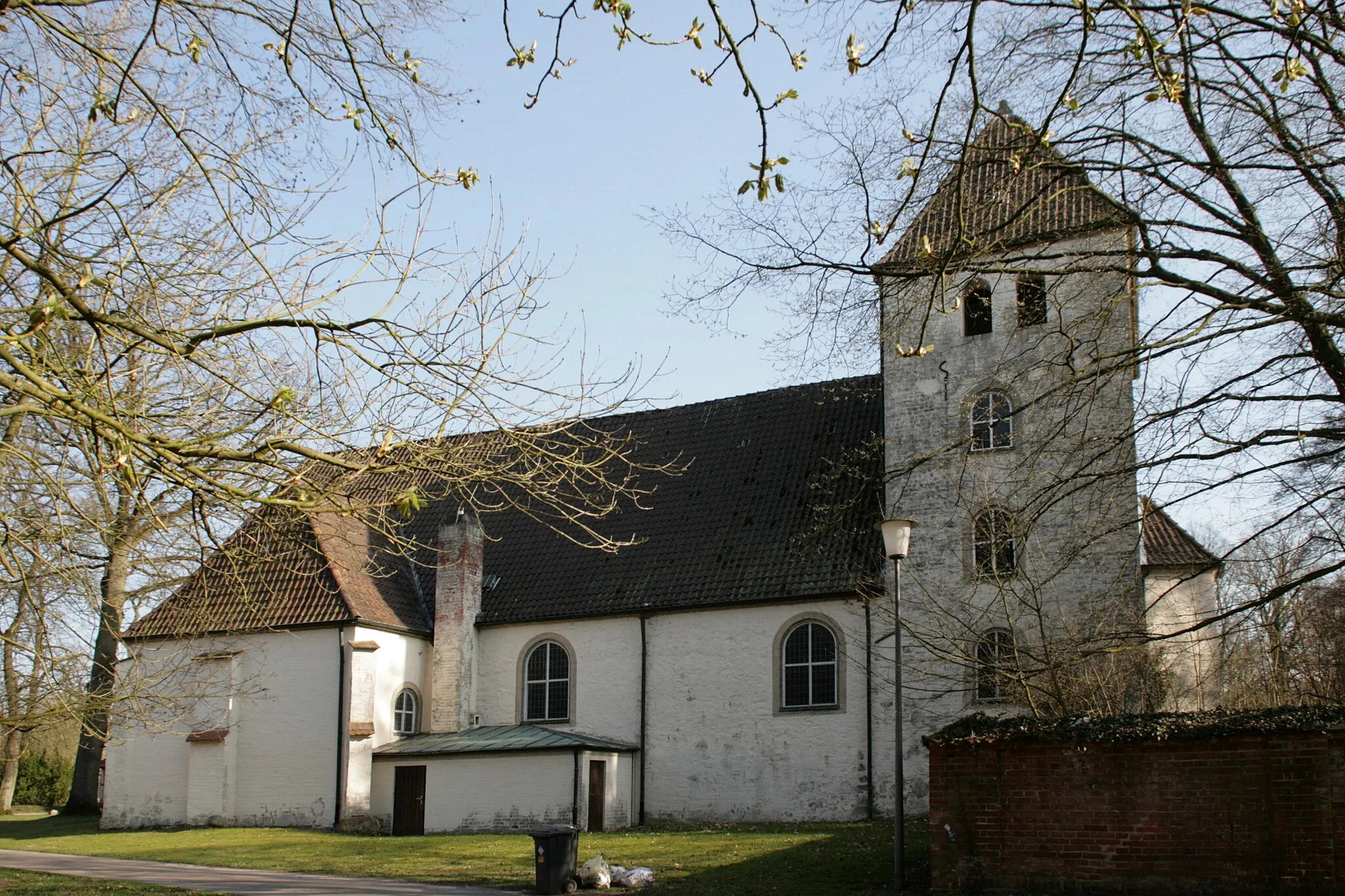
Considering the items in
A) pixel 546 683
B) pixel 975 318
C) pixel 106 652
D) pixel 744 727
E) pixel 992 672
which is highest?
pixel 975 318

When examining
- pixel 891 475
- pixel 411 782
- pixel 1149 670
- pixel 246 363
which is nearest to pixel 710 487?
pixel 411 782

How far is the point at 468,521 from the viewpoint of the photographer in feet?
94.8

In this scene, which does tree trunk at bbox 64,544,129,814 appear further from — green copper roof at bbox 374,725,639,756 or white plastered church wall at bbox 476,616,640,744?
white plastered church wall at bbox 476,616,640,744

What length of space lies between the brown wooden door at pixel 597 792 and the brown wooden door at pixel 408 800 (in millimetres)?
3743

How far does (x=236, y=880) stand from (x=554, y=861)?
5.10 m

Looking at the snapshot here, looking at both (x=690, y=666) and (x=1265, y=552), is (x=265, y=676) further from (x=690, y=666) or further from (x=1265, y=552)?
(x=1265, y=552)

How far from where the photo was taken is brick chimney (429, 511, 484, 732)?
2775 cm

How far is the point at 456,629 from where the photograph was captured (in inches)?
1101

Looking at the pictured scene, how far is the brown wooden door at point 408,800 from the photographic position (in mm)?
25656

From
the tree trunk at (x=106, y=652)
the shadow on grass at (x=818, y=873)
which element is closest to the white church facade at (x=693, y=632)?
the tree trunk at (x=106, y=652)

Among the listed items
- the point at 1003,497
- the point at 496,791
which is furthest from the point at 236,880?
the point at 1003,497

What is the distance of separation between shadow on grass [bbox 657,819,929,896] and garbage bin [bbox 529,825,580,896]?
1154 mm

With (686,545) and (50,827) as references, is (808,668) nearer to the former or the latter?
(686,545)

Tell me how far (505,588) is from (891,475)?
17.2m
